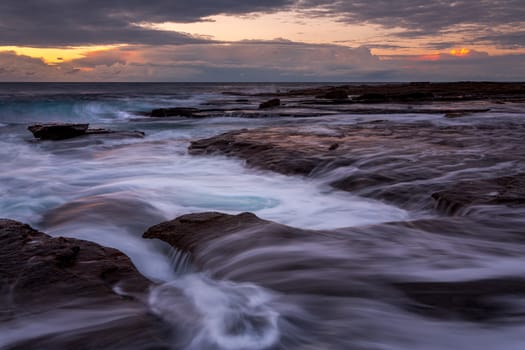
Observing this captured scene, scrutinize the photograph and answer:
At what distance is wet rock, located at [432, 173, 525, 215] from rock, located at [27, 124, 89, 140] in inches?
471

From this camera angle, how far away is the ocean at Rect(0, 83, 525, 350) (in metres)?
2.86

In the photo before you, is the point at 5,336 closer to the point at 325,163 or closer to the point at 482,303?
the point at 482,303

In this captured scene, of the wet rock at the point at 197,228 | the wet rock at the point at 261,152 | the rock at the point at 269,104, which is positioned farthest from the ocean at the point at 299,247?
the rock at the point at 269,104

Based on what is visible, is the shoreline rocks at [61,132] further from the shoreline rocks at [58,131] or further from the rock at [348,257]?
the rock at [348,257]

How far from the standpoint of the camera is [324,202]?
6.29m

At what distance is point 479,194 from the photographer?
5.36 meters

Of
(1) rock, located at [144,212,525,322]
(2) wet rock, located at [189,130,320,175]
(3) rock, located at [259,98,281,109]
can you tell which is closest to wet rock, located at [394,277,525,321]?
(1) rock, located at [144,212,525,322]

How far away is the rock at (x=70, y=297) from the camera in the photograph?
2.77 metres

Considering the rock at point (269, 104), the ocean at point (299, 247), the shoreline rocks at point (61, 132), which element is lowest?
the ocean at point (299, 247)

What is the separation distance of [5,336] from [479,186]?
5087 millimetres

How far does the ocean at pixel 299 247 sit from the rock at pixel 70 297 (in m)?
0.04

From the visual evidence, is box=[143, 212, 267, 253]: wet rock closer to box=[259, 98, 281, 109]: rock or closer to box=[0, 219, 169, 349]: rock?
box=[0, 219, 169, 349]: rock

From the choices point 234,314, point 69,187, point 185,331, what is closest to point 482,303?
point 234,314

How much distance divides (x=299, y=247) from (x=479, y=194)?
2.45 meters
